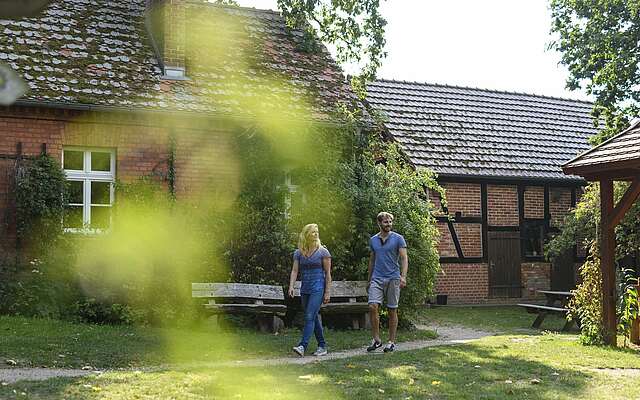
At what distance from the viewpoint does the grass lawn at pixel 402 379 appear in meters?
7.57

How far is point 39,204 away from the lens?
14.2 meters

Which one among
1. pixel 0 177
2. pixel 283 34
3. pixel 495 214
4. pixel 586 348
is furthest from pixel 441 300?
pixel 0 177

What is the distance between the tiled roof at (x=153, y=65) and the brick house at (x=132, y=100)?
0.09 ft

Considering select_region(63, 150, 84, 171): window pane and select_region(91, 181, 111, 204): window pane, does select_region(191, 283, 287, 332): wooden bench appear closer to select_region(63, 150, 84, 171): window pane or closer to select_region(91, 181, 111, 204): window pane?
select_region(91, 181, 111, 204): window pane

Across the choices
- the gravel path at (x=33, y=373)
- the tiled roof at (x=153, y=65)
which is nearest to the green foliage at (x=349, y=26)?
the tiled roof at (x=153, y=65)

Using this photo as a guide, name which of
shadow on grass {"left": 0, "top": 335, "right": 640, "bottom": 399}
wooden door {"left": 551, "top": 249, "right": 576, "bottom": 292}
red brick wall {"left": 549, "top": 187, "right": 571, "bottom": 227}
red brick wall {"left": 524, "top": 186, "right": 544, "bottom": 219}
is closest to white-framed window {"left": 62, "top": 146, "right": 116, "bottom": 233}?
shadow on grass {"left": 0, "top": 335, "right": 640, "bottom": 399}

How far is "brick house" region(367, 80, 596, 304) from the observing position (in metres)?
22.3

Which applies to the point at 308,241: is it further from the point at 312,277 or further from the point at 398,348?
the point at 398,348

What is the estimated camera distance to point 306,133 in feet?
51.9

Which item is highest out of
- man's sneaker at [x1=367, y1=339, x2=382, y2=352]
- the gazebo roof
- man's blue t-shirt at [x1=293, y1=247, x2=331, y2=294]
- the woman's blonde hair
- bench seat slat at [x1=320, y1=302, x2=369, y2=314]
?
the gazebo roof

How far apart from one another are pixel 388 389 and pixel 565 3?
1611 centimetres

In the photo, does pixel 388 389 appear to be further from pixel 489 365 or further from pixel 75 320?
pixel 75 320

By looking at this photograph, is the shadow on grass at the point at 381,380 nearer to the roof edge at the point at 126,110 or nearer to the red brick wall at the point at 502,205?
the roof edge at the point at 126,110

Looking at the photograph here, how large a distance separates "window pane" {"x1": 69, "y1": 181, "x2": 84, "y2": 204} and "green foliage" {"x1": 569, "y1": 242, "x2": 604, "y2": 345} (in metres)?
8.79
